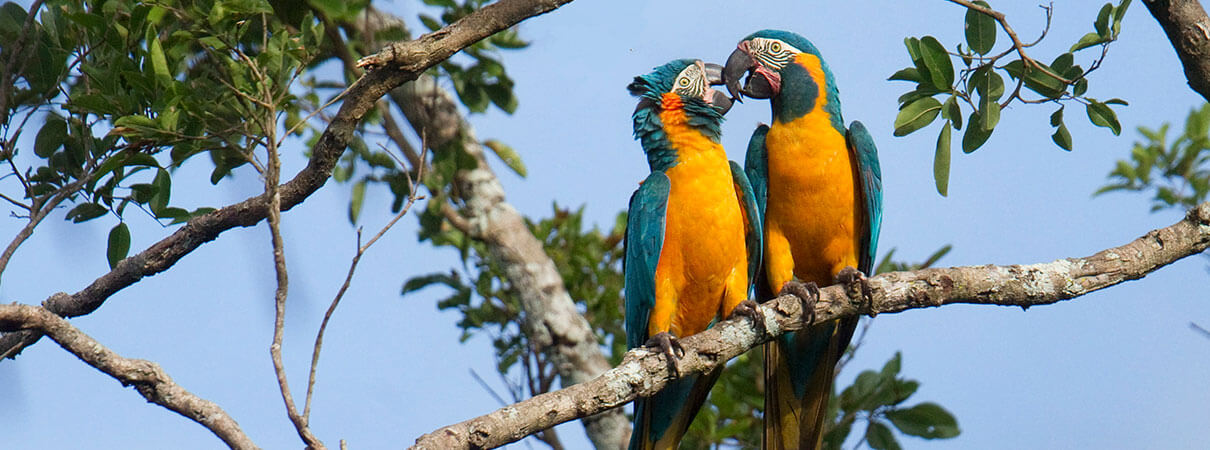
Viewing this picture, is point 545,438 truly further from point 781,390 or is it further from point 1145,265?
point 1145,265

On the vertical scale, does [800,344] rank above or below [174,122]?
below

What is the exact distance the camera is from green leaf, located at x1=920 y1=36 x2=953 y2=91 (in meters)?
2.99

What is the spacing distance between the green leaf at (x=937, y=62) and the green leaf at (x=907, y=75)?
0.04 m

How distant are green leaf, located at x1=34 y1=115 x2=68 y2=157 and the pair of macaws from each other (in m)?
1.86

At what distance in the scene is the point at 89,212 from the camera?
3021mm

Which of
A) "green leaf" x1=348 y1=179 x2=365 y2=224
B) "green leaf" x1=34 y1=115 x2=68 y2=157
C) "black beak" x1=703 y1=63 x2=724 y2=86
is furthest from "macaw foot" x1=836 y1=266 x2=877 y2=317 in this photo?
"green leaf" x1=348 y1=179 x2=365 y2=224

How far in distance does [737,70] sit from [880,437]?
180 centimetres

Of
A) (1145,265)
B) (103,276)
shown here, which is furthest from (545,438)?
(1145,265)

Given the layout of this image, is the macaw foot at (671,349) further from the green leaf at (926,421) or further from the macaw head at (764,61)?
the green leaf at (926,421)

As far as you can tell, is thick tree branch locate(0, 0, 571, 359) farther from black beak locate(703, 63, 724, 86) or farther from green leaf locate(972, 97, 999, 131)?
green leaf locate(972, 97, 999, 131)

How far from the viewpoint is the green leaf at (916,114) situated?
10.1 feet

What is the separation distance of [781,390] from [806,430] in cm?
18

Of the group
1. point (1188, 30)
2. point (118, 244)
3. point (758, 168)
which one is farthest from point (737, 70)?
point (118, 244)

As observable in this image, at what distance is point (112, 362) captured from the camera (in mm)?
2291
